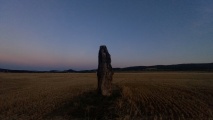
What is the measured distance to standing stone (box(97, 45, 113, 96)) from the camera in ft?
70.5

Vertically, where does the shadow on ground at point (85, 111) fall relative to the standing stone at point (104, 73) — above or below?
below

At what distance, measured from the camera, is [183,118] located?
13133mm

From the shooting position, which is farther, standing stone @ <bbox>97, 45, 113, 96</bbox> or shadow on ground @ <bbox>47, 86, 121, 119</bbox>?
standing stone @ <bbox>97, 45, 113, 96</bbox>

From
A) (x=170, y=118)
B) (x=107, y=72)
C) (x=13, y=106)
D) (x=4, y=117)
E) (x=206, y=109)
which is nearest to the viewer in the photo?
(x=170, y=118)

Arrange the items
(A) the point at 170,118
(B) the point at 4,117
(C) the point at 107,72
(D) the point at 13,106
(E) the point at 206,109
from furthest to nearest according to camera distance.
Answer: (C) the point at 107,72 < (D) the point at 13,106 < (E) the point at 206,109 < (B) the point at 4,117 < (A) the point at 170,118

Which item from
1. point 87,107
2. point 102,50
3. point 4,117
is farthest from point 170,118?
point 102,50

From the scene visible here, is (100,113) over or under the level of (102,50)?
under

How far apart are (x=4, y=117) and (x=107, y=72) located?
9.44 metres

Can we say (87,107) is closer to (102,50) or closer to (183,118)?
(183,118)

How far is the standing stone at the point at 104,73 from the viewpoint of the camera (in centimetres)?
2148

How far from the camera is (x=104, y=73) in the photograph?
71.3 feet

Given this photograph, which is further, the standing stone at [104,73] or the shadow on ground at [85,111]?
the standing stone at [104,73]

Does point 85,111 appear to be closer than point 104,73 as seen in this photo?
Yes

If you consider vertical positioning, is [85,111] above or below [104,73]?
below
